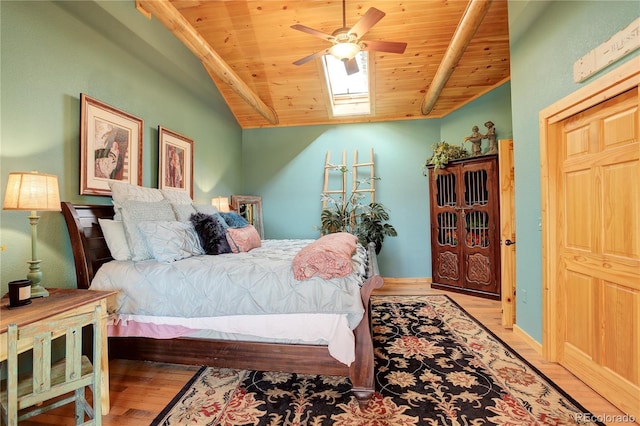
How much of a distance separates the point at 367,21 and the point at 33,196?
8.64 feet

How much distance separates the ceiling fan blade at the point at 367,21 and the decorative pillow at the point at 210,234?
2.14 metres

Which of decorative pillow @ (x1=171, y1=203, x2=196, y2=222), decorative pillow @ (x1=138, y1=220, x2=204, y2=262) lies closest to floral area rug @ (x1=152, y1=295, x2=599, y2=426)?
decorative pillow @ (x1=138, y1=220, x2=204, y2=262)

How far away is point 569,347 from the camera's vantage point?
2.03 metres

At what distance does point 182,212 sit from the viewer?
268cm

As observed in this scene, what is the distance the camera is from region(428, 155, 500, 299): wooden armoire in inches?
145

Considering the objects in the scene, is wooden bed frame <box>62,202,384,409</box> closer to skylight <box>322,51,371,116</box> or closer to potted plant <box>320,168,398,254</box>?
potted plant <box>320,168,398,254</box>

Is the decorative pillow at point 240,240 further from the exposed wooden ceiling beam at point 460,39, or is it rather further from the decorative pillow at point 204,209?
the exposed wooden ceiling beam at point 460,39

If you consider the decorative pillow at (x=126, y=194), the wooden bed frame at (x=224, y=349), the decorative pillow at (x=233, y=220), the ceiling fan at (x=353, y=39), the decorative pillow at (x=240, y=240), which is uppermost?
the ceiling fan at (x=353, y=39)

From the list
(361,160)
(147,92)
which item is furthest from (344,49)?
(361,160)

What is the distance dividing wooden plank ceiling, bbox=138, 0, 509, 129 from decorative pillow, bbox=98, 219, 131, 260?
2005mm

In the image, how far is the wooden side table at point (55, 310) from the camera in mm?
1229

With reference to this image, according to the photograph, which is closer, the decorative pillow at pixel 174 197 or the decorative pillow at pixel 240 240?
the decorative pillow at pixel 240 240

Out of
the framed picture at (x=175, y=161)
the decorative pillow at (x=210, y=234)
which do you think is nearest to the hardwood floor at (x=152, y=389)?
the decorative pillow at (x=210, y=234)

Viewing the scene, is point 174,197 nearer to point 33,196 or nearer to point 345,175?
point 33,196
